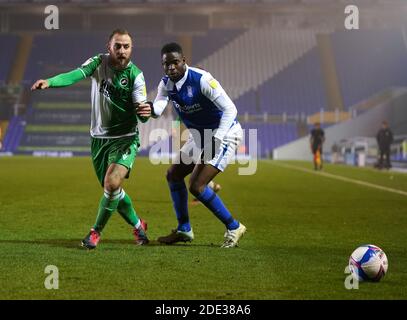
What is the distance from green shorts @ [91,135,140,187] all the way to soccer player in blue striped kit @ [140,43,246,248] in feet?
1.49

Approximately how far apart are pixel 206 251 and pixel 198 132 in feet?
4.92

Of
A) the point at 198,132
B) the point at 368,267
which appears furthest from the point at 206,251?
the point at 368,267

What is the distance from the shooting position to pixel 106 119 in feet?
27.7

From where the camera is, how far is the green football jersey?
824cm

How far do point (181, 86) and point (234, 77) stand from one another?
47404 millimetres

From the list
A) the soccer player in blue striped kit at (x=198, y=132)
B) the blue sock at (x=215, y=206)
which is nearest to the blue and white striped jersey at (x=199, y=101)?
the soccer player in blue striped kit at (x=198, y=132)

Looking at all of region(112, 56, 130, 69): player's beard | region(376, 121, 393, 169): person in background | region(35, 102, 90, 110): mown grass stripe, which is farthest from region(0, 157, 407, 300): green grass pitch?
region(35, 102, 90, 110): mown grass stripe

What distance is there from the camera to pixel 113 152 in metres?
8.45

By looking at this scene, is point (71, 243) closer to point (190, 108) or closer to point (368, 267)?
point (190, 108)

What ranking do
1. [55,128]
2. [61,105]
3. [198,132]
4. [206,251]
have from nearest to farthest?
[206,251] → [198,132] → [55,128] → [61,105]

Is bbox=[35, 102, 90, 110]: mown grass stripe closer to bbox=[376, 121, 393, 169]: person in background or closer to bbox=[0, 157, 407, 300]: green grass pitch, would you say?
bbox=[376, 121, 393, 169]: person in background

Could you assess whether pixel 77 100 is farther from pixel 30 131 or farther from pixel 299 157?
pixel 299 157

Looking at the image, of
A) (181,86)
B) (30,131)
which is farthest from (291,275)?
(30,131)
